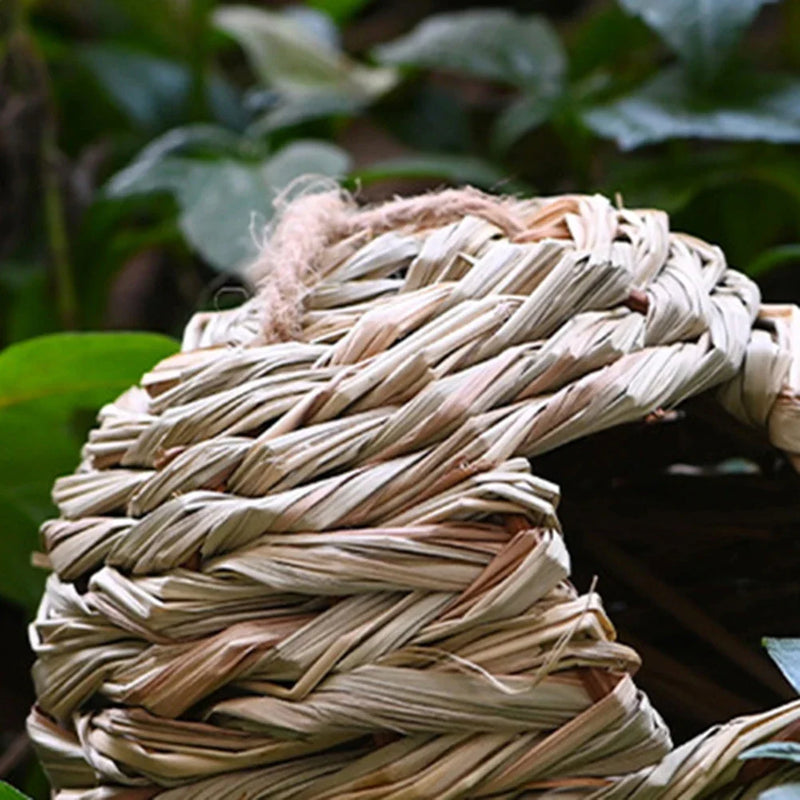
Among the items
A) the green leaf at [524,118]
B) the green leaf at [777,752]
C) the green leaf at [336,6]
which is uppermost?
the green leaf at [777,752]

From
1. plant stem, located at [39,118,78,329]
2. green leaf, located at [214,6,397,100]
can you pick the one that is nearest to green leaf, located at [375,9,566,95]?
green leaf, located at [214,6,397,100]

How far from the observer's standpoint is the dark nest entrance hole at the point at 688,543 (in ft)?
2.14

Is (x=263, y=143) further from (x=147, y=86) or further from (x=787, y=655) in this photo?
(x=787, y=655)

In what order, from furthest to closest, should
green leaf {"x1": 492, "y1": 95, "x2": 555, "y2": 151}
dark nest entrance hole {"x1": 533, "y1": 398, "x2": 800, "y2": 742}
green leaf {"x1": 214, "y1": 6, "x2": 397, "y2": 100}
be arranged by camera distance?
green leaf {"x1": 214, "y1": 6, "x2": 397, "y2": 100}, green leaf {"x1": 492, "y1": 95, "x2": 555, "y2": 151}, dark nest entrance hole {"x1": 533, "y1": 398, "x2": 800, "y2": 742}

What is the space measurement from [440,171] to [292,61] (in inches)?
13.1

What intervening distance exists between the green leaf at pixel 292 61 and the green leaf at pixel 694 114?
1.18ft

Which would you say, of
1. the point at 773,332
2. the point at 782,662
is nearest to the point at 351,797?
the point at 782,662

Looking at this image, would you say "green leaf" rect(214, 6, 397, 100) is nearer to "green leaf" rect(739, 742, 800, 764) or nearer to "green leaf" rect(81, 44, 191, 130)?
"green leaf" rect(81, 44, 191, 130)

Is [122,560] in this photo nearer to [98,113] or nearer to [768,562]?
[768,562]

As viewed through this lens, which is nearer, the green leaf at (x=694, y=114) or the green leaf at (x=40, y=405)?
the green leaf at (x=40, y=405)

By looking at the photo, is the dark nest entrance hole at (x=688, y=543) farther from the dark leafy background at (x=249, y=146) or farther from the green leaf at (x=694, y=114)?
the green leaf at (x=694, y=114)

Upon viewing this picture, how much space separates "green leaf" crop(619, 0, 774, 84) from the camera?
98cm

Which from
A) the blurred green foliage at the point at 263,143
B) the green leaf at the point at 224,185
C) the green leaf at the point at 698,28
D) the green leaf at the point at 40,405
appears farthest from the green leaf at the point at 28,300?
the green leaf at the point at 698,28

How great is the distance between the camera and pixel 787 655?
41cm
